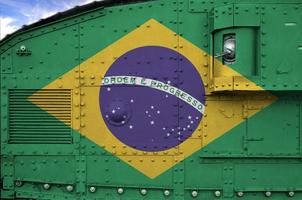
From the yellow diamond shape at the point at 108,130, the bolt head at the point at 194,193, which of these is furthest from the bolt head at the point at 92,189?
the bolt head at the point at 194,193

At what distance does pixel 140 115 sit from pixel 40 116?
1.20 meters

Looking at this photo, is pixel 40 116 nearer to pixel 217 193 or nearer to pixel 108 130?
pixel 108 130

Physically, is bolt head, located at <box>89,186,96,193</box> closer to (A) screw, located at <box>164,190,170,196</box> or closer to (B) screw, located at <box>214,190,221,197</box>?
(A) screw, located at <box>164,190,170,196</box>

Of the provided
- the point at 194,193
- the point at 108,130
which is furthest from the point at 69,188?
the point at 194,193

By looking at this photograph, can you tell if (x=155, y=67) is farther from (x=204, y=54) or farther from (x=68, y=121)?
(x=68, y=121)

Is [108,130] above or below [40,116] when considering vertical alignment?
below

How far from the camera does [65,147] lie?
15.0 ft

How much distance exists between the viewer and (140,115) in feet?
14.9

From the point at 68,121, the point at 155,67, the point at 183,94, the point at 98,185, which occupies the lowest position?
the point at 98,185

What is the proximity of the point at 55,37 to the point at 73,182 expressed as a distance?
5.71 ft

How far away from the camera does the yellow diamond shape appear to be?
454cm

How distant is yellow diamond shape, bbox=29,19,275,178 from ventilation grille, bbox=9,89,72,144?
0.36 feet

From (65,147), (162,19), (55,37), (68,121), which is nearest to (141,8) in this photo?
(162,19)

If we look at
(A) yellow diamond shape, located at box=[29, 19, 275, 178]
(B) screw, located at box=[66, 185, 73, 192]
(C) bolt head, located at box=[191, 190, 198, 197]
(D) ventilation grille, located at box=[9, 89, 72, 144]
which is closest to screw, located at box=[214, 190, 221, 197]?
(C) bolt head, located at box=[191, 190, 198, 197]
